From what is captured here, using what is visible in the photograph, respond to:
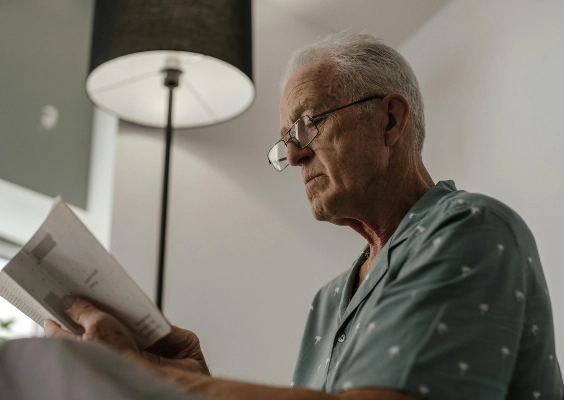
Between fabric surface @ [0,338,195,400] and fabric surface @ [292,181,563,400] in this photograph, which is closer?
fabric surface @ [0,338,195,400]

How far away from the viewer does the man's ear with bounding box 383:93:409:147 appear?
179 centimetres

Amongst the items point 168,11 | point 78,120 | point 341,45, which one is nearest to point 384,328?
point 341,45

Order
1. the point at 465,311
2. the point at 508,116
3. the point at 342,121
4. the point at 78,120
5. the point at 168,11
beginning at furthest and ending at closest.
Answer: the point at 78,120, the point at 508,116, the point at 168,11, the point at 342,121, the point at 465,311

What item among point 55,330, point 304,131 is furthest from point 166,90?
point 55,330

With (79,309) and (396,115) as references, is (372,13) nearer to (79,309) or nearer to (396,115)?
(396,115)

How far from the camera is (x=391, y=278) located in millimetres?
1383

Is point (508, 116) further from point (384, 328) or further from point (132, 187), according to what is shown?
point (384, 328)

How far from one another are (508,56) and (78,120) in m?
1.57

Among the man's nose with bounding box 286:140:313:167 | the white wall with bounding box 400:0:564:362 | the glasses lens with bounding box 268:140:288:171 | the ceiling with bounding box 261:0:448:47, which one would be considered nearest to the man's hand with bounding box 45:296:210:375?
the man's nose with bounding box 286:140:313:167

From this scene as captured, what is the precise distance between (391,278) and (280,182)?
2.05m

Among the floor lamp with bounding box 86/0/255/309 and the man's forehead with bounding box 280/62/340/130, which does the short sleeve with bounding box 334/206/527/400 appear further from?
the floor lamp with bounding box 86/0/255/309

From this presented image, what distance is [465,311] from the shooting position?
1216 millimetres

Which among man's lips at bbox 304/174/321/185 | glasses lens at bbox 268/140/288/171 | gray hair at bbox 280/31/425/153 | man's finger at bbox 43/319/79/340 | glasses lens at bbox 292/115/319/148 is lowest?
man's finger at bbox 43/319/79/340

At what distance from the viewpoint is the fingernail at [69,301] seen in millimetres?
1400
